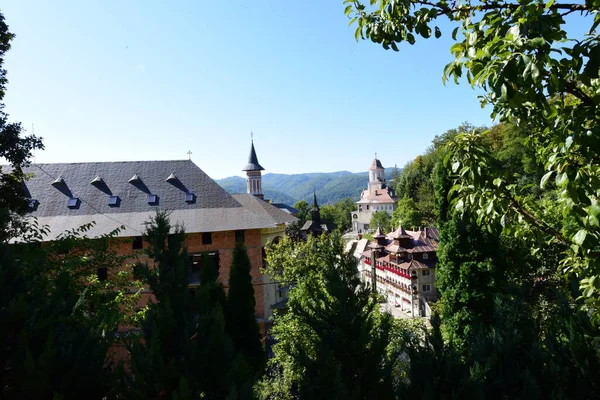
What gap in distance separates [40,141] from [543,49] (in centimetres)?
1245

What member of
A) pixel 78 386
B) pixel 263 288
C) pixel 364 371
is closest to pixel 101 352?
pixel 78 386

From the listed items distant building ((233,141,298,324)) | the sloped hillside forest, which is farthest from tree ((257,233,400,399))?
distant building ((233,141,298,324))

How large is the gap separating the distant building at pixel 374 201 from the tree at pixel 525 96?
84393mm

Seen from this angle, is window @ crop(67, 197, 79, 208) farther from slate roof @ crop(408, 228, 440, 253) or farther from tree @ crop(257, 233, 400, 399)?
slate roof @ crop(408, 228, 440, 253)

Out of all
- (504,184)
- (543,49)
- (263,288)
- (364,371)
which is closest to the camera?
(543,49)

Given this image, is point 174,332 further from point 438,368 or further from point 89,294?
point 89,294

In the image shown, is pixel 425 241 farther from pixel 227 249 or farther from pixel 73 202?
pixel 73 202

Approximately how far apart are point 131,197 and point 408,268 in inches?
738

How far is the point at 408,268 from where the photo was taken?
1043 inches

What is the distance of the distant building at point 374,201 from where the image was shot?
89375 millimetres

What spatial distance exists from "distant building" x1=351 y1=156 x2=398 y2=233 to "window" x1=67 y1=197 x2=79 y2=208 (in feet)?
235

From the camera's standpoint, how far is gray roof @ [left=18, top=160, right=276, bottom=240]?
20.3 metres

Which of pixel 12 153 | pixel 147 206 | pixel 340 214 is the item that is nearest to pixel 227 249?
pixel 147 206

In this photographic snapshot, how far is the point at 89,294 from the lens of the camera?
317 inches
